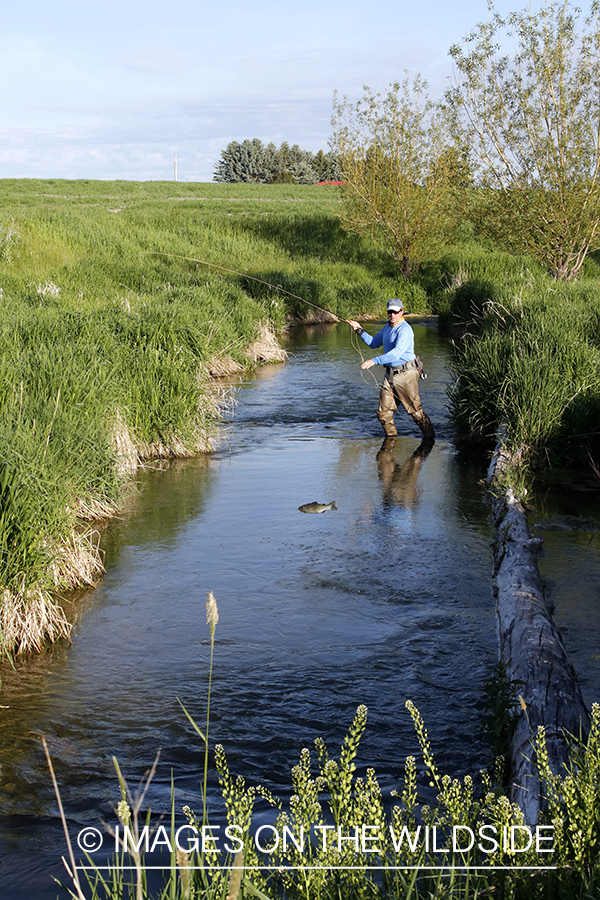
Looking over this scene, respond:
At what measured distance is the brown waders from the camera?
11250mm

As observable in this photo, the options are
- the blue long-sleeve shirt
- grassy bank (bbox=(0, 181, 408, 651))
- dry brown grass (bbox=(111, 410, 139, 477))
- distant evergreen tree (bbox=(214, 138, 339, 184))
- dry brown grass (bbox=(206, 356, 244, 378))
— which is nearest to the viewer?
grassy bank (bbox=(0, 181, 408, 651))

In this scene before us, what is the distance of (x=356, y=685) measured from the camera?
16.3ft

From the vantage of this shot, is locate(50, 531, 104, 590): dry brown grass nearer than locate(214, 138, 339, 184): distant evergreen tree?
Yes

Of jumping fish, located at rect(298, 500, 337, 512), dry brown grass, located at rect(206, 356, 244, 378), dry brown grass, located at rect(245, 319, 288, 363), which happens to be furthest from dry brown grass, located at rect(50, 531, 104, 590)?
dry brown grass, located at rect(245, 319, 288, 363)

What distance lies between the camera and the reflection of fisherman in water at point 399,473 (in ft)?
29.8

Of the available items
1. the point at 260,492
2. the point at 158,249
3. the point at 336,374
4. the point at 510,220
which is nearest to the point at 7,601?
the point at 260,492

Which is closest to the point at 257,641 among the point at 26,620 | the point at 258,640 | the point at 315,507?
the point at 258,640

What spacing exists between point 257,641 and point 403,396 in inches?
250

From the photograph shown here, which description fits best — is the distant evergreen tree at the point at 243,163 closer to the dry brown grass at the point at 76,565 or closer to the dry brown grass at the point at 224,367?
the dry brown grass at the point at 224,367

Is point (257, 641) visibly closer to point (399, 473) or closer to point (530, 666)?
point (530, 666)

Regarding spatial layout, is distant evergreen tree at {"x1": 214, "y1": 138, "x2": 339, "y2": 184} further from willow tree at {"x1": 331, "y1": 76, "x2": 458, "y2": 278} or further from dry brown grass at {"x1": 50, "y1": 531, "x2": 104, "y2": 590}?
dry brown grass at {"x1": 50, "y1": 531, "x2": 104, "y2": 590}

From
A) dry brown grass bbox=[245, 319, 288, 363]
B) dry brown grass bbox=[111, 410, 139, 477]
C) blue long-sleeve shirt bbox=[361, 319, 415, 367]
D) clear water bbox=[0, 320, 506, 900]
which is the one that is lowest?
clear water bbox=[0, 320, 506, 900]

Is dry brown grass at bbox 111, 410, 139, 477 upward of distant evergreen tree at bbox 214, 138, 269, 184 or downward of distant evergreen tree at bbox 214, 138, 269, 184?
downward

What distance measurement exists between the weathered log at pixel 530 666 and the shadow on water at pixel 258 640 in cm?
33
